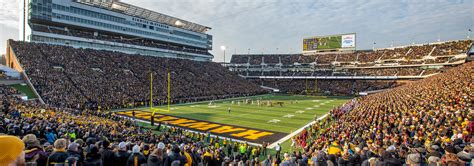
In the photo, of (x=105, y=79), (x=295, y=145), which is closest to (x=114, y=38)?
(x=105, y=79)

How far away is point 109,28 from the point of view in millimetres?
52594

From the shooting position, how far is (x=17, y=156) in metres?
2.10

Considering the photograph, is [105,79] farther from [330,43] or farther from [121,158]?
[330,43]

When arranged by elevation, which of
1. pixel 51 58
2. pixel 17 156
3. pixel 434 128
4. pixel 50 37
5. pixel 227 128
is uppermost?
pixel 50 37

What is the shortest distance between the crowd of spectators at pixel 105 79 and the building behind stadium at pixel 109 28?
4.18 metres

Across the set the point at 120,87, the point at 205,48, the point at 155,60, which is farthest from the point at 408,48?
the point at 120,87

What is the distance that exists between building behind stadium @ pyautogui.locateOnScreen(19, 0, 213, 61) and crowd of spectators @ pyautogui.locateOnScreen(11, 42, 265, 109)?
4179 mm

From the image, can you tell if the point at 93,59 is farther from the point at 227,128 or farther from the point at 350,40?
the point at 350,40

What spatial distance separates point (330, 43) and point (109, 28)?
5640cm

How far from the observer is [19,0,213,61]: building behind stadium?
1706 inches

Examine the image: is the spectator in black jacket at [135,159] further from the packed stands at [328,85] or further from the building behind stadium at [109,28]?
the packed stands at [328,85]

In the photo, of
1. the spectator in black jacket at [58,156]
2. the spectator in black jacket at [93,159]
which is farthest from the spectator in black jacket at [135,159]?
the spectator in black jacket at [58,156]

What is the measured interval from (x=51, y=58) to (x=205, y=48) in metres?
44.0

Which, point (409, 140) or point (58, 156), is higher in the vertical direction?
point (58, 156)
